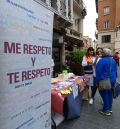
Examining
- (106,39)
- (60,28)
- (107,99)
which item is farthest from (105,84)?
(106,39)

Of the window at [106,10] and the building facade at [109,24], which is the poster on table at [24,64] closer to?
the building facade at [109,24]

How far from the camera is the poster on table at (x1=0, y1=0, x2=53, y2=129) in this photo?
2.58m

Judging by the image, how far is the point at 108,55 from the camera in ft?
21.2

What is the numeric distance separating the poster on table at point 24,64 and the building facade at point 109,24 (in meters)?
41.2

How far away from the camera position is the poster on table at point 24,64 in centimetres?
258

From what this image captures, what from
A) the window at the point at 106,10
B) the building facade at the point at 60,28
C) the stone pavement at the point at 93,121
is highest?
the window at the point at 106,10

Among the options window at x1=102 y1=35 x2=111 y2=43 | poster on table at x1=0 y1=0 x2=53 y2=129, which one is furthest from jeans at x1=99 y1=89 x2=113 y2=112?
window at x1=102 y1=35 x2=111 y2=43

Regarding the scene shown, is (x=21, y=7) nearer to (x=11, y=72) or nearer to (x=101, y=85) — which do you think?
(x=11, y=72)

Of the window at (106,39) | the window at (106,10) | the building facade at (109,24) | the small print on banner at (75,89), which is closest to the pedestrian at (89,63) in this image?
the small print on banner at (75,89)

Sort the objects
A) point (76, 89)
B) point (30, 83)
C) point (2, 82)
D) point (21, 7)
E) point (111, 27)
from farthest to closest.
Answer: point (111, 27) < point (76, 89) < point (30, 83) < point (21, 7) < point (2, 82)

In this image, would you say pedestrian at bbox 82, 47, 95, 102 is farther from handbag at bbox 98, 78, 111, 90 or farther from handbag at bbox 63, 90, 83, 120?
handbag at bbox 63, 90, 83, 120

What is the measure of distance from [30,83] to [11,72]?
0.47 metres

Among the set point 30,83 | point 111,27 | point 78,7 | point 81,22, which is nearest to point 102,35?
point 111,27

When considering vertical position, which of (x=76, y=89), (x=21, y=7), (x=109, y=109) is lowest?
(x=109, y=109)
